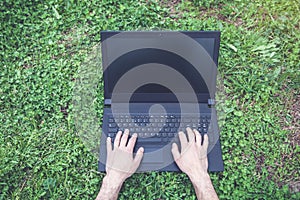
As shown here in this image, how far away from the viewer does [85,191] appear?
2.19m

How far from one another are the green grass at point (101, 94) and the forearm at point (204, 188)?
0.07 metres

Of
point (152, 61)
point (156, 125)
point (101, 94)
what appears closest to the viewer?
point (152, 61)

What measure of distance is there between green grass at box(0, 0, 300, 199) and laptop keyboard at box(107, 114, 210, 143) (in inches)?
8.5

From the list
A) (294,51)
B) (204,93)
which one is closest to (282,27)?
(294,51)

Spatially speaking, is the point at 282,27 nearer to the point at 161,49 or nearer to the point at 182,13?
the point at 182,13

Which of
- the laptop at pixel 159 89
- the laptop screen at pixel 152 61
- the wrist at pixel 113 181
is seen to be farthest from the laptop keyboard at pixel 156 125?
the wrist at pixel 113 181

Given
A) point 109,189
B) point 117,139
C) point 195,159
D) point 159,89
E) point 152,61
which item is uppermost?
point 152,61

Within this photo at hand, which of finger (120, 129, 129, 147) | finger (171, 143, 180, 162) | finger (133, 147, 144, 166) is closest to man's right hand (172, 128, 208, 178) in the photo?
finger (171, 143, 180, 162)

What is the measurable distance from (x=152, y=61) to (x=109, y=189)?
843 mm

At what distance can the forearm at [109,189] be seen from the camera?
2107 mm

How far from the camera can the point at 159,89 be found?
2.15 metres

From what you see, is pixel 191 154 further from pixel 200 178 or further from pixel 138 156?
pixel 138 156

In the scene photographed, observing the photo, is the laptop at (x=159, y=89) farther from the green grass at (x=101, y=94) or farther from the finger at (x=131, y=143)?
the green grass at (x=101, y=94)

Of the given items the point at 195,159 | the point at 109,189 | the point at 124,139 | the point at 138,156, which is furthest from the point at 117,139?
the point at 195,159
